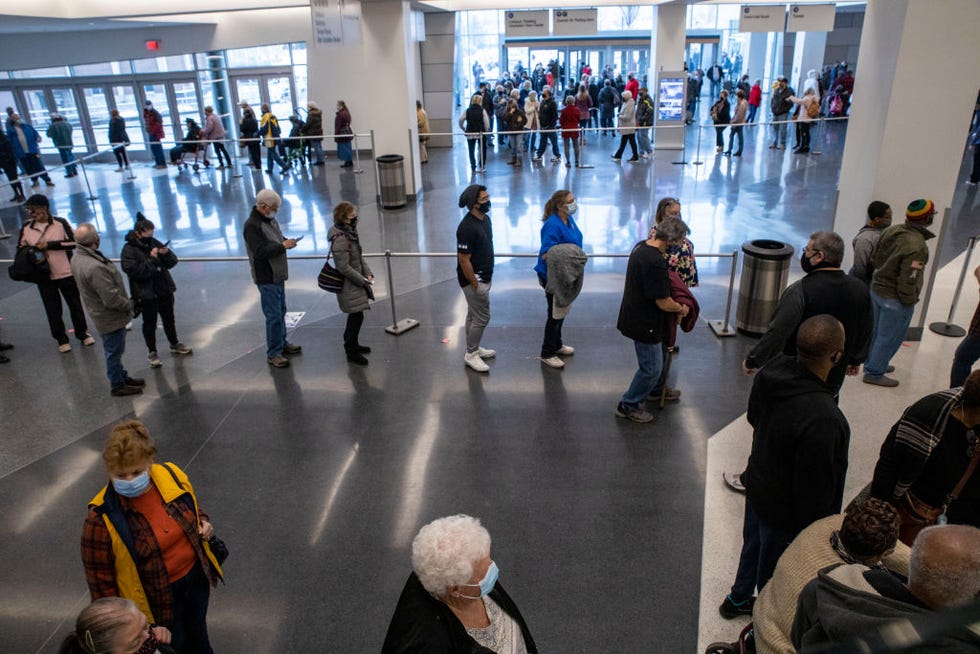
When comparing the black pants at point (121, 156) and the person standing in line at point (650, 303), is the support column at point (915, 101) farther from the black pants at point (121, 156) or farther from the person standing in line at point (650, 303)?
the black pants at point (121, 156)

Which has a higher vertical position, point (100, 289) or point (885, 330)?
point (100, 289)

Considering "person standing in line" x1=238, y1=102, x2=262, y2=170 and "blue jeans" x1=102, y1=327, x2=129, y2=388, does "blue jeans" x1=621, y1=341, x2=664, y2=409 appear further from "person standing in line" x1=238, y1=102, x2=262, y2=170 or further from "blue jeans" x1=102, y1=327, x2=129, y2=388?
"person standing in line" x1=238, y1=102, x2=262, y2=170

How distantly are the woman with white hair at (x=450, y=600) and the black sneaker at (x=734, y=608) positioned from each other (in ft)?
5.82

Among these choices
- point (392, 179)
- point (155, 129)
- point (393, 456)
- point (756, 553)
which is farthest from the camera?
point (155, 129)

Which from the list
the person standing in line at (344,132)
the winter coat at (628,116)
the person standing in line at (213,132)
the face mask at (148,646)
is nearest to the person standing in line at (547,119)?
the winter coat at (628,116)

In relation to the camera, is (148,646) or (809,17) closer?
(148,646)

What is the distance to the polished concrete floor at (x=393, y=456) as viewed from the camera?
411cm

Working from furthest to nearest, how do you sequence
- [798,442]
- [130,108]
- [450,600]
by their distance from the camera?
[130,108], [798,442], [450,600]

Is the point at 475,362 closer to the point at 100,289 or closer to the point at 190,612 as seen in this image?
the point at 100,289

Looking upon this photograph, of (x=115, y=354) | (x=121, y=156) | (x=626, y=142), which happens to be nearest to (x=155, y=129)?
(x=121, y=156)

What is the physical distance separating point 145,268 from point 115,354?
873 mm

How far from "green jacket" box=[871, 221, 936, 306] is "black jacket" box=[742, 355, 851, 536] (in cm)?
300

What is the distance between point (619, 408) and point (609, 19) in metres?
29.4

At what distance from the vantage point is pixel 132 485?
304 centimetres
